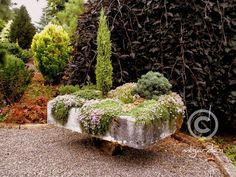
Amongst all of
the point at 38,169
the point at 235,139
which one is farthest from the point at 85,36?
the point at 235,139

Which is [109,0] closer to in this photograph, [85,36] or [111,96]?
[85,36]

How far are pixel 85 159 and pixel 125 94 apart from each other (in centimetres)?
90

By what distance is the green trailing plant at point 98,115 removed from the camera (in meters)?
3.75

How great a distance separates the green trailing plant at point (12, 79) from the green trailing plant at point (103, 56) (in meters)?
1.97

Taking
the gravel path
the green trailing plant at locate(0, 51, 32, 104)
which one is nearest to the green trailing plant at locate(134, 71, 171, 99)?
the gravel path

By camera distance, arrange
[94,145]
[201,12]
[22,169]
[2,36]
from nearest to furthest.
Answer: [22,169] < [94,145] < [201,12] < [2,36]

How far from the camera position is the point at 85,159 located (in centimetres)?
391

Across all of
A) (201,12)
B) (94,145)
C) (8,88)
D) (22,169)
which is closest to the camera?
(22,169)

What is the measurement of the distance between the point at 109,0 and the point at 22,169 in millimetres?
2543

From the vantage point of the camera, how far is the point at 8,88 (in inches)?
235

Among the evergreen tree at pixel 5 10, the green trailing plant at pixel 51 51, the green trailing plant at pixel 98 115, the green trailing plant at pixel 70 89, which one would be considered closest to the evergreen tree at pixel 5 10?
the evergreen tree at pixel 5 10

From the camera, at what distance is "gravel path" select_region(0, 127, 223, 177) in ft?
11.8

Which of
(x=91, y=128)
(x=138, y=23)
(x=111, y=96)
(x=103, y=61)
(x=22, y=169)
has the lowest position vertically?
(x=22, y=169)

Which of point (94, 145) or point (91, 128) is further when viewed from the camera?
point (94, 145)
